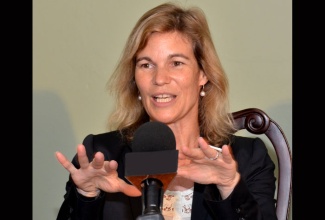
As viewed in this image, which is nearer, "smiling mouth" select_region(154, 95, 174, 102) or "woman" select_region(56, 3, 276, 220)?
"woman" select_region(56, 3, 276, 220)

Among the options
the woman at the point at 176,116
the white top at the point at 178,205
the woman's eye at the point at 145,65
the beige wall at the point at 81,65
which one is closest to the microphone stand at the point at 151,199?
the woman at the point at 176,116

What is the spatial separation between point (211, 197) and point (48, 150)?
1447 mm

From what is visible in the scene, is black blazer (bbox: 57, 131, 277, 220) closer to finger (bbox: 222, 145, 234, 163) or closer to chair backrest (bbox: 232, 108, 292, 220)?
chair backrest (bbox: 232, 108, 292, 220)

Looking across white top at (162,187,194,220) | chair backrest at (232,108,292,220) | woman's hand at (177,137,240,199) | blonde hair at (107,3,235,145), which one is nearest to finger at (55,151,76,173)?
woman's hand at (177,137,240,199)

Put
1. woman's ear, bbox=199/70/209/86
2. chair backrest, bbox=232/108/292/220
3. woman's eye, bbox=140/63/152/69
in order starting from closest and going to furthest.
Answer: chair backrest, bbox=232/108/292/220
woman's eye, bbox=140/63/152/69
woman's ear, bbox=199/70/209/86

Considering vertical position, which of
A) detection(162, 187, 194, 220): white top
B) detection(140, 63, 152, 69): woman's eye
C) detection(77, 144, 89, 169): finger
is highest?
detection(140, 63, 152, 69): woman's eye

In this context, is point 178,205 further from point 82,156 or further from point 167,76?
point 82,156

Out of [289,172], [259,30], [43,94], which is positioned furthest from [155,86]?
[43,94]

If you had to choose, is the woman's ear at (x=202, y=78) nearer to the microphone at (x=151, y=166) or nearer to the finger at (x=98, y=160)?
the finger at (x=98, y=160)

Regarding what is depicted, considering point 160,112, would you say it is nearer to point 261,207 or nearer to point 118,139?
point 118,139

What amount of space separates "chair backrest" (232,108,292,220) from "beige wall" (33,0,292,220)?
0.52 m

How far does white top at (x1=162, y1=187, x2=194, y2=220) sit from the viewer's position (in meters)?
2.24

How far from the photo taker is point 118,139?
244 cm

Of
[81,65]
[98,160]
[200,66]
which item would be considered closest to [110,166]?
[98,160]
